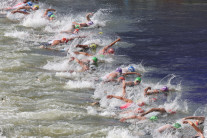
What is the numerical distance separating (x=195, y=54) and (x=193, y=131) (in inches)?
414

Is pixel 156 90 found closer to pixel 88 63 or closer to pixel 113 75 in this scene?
pixel 113 75

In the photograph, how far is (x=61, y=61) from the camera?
20.6 meters

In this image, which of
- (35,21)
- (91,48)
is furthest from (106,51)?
(35,21)

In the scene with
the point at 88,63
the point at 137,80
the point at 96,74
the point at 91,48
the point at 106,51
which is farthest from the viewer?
the point at 91,48

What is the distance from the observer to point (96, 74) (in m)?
19.0

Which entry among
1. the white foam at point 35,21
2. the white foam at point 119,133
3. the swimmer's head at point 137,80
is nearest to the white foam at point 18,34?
the white foam at point 35,21

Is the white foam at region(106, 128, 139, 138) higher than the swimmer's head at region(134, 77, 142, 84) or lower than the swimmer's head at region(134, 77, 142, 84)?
lower

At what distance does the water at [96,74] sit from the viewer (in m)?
13.2

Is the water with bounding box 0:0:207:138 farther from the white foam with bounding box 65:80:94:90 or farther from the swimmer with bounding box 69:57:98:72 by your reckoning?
the swimmer with bounding box 69:57:98:72

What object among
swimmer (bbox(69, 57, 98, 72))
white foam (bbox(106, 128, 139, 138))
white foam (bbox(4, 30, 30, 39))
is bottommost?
white foam (bbox(106, 128, 139, 138))

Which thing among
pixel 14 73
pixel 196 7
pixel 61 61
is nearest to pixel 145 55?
pixel 61 61

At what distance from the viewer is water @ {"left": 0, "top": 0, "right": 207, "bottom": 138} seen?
522 inches

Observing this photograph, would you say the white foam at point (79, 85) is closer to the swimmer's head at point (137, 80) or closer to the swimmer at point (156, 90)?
the swimmer's head at point (137, 80)

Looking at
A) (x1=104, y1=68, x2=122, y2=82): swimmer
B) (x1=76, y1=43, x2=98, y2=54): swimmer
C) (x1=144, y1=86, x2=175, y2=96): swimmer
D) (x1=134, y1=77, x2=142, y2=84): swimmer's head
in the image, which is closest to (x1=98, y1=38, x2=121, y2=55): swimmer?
(x1=76, y1=43, x2=98, y2=54): swimmer
